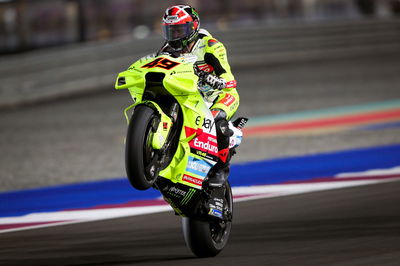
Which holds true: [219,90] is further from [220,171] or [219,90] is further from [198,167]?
[198,167]

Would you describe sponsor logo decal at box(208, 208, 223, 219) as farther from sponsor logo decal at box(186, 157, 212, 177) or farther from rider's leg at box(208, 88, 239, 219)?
sponsor logo decal at box(186, 157, 212, 177)

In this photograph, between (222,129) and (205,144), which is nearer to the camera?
(205,144)

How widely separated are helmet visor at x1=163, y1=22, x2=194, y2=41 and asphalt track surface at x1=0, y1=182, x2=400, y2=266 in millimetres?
1704

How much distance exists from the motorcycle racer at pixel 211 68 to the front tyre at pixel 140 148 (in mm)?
841

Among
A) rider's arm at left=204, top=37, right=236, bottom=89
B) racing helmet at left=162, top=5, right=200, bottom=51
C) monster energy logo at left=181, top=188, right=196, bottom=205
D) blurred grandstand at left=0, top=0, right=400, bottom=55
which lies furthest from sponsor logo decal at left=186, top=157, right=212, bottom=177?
blurred grandstand at left=0, top=0, right=400, bottom=55

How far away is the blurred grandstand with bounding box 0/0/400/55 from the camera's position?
19.3 m

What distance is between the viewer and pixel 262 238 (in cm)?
770

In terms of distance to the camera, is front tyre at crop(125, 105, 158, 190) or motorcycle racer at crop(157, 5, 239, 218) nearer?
front tyre at crop(125, 105, 158, 190)

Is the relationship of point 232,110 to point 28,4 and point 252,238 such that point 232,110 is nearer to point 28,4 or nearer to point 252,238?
point 252,238

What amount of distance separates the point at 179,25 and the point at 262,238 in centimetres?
200

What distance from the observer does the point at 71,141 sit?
15.1m

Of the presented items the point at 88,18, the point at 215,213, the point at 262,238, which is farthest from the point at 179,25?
the point at 88,18

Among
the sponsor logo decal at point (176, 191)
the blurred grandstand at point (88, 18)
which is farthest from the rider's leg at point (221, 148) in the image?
the blurred grandstand at point (88, 18)

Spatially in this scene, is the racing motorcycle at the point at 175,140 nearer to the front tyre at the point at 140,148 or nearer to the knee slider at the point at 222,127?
the front tyre at the point at 140,148
